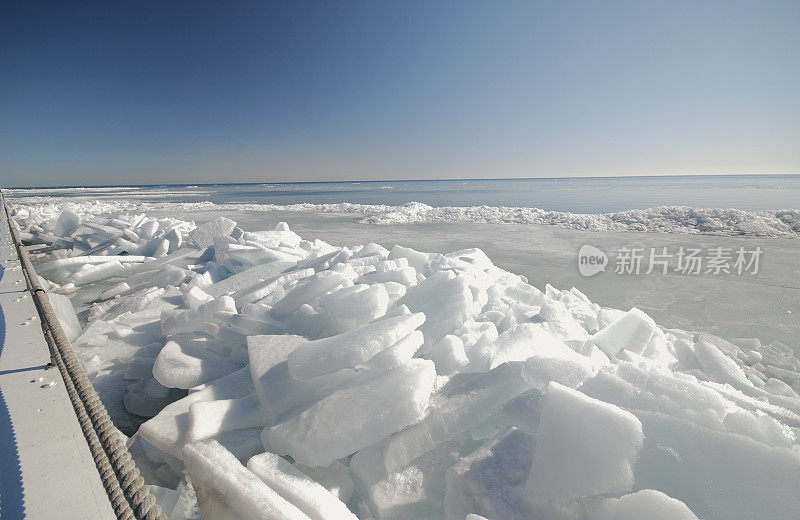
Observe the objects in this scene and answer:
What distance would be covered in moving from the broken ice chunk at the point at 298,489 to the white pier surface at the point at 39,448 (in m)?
0.37

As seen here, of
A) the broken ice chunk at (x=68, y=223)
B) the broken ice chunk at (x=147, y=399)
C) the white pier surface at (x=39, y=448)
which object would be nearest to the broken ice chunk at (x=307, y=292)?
the broken ice chunk at (x=147, y=399)

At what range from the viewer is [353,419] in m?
1.28

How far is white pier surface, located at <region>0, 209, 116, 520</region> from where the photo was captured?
0.97 metres

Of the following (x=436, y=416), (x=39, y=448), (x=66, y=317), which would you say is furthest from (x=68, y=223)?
(x=436, y=416)

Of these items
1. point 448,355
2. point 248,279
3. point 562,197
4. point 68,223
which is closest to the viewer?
point 448,355

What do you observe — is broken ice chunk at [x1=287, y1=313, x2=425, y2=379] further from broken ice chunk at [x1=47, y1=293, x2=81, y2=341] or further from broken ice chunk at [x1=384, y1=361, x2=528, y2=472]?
broken ice chunk at [x1=47, y1=293, x2=81, y2=341]

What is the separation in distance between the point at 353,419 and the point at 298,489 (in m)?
0.26

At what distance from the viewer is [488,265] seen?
3562 mm

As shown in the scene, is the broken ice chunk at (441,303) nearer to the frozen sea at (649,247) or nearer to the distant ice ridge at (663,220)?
the frozen sea at (649,247)

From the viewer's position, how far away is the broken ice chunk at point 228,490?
37.9 inches

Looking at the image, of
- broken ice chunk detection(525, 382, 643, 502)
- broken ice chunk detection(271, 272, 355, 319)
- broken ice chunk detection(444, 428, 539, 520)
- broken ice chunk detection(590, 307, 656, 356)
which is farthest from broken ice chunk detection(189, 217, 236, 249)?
broken ice chunk detection(525, 382, 643, 502)

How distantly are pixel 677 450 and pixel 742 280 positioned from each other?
4602mm

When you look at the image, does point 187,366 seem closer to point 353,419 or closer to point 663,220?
point 353,419

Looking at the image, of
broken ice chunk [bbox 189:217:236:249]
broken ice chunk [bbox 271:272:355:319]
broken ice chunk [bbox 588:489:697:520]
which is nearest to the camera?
broken ice chunk [bbox 588:489:697:520]
